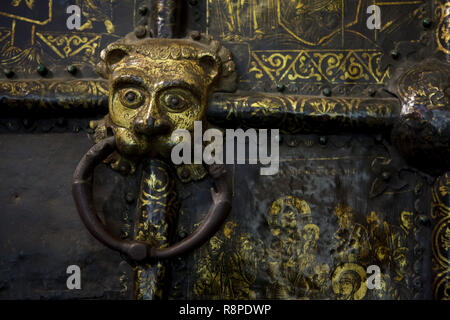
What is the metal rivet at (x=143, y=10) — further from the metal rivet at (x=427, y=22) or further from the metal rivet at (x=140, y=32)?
the metal rivet at (x=427, y=22)

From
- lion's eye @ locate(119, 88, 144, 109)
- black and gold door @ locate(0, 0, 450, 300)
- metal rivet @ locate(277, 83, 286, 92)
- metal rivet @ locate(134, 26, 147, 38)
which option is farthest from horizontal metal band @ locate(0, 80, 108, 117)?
metal rivet @ locate(277, 83, 286, 92)

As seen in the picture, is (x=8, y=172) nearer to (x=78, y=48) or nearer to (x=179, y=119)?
(x=78, y=48)

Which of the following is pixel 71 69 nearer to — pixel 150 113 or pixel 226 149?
pixel 150 113

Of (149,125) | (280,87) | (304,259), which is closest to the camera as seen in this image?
(149,125)

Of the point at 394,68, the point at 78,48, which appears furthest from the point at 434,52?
the point at 78,48

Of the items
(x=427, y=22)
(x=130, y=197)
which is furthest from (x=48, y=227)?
(x=427, y=22)

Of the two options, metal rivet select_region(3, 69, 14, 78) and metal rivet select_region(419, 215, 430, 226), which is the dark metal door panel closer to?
metal rivet select_region(3, 69, 14, 78)

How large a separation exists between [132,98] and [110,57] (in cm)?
21

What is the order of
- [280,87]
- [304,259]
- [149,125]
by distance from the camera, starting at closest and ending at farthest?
[149,125], [304,259], [280,87]

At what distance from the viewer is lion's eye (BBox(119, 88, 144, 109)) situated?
5.13 ft

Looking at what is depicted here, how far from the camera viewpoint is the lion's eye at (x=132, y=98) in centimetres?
156

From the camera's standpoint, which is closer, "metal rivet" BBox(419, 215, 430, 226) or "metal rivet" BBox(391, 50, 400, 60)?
"metal rivet" BBox(419, 215, 430, 226)

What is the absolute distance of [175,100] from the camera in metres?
1.55

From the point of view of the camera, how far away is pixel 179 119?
5.17ft
